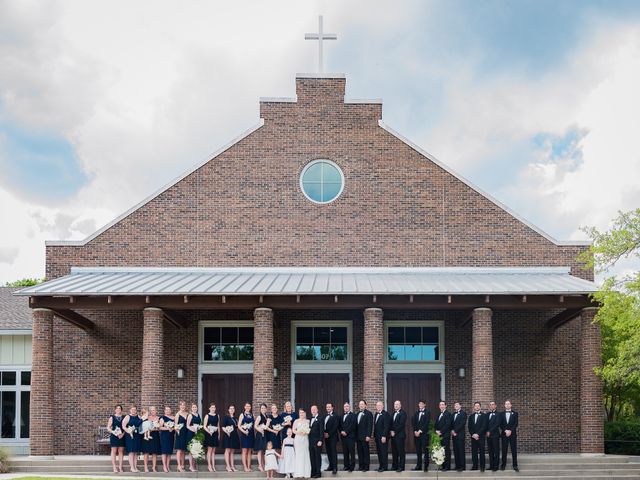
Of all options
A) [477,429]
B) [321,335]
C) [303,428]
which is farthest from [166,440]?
[477,429]

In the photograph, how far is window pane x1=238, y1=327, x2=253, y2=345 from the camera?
83.5 feet

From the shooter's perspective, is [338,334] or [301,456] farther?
[338,334]

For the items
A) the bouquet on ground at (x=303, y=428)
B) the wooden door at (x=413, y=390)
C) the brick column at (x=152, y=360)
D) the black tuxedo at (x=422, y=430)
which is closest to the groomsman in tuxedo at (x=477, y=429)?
the black tuxedo at (x=422, y=430)

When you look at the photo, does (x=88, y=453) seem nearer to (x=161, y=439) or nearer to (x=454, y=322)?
(x=161, y=439)

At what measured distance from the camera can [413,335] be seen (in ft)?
83.8

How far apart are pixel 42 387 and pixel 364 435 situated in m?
8.40

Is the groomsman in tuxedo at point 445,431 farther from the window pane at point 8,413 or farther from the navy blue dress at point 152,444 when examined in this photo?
the window pane at point 8,413

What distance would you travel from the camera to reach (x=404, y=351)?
83.6 ft

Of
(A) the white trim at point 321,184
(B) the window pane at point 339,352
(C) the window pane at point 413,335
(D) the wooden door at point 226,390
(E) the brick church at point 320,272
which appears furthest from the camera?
(A) the white trim at point 321,184

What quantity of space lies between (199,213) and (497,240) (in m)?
8.95

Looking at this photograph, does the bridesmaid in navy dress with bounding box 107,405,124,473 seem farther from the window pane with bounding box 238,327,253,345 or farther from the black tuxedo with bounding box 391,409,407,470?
the black tuxedo with bounding box 391,409,407,470

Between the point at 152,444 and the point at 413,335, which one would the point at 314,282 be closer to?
the point at 413,335

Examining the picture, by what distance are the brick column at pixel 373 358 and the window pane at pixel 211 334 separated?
5.10 metres

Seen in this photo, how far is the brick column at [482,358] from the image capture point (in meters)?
22.4
